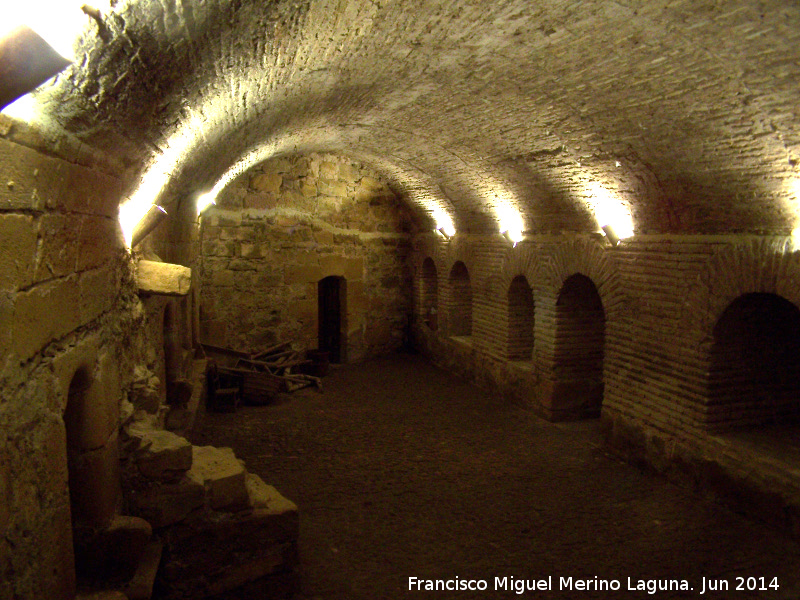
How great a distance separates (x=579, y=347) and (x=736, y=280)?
9.84 feet

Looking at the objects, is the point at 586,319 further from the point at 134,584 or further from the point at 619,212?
the point at 134,584

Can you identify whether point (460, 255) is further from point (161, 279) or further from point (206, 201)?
point (161, 279)

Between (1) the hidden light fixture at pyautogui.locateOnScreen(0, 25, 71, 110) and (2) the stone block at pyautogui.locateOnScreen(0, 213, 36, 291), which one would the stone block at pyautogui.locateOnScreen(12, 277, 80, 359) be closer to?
(2) the stone block at pyautogui.locateOnScreen(0, 213, 36, 291)

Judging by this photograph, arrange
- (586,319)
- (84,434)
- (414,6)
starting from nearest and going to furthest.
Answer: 1. (84,434)
2. (414,6)
3. (586,319)

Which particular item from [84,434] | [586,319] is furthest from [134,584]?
[586,319]

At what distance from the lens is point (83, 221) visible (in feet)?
10.5

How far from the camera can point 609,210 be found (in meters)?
6.72

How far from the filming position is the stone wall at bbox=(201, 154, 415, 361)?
10.8m

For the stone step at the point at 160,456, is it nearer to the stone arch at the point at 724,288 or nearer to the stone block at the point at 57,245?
the stone block at the point at 57,245

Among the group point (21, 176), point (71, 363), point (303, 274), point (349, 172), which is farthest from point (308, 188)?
point (21, 176)

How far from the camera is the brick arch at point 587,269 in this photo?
6.86m

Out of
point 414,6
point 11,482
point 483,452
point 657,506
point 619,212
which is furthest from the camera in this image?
point 483,452

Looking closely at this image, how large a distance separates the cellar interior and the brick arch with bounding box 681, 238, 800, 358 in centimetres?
3

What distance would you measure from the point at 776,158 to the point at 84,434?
4.87 meters
